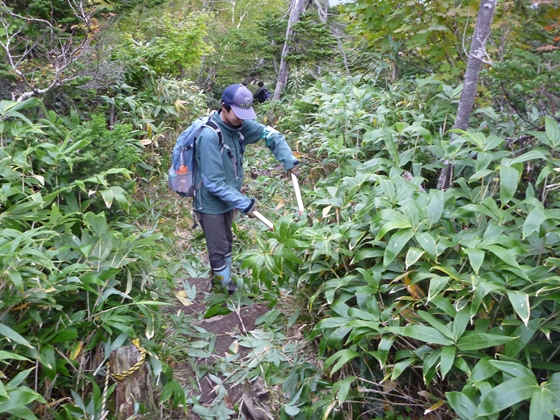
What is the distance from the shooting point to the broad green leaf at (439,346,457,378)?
2.17 metres

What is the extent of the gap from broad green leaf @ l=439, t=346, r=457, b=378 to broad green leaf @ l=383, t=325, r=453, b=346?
0.09 ft

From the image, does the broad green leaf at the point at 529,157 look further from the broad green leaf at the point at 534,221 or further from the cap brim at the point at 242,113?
the cap brim at the point at 242,113

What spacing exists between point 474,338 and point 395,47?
16.0ft

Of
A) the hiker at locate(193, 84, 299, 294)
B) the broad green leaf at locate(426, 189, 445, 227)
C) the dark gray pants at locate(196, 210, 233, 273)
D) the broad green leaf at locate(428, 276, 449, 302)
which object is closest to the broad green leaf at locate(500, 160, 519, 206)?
the broad green leaf at locate(426, 189, 445, 227)

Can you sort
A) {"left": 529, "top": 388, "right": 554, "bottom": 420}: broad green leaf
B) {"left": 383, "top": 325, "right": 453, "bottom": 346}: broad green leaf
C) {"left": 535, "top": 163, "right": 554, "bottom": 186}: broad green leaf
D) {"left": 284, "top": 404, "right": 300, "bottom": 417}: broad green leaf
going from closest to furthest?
{"left": 529, "top": 388, "right": 554, "bottom": 420}: broad green leaf < {"left": 383, "top": 325, "right": 453, "bottom": 346}: broad green leaf < {"left": 535, "top": 163, "right": 554, "bottom": 186}: broad green leaf < {"left": 284, "top": 404, "right": 300, "bottom": 417}: broad green leaf

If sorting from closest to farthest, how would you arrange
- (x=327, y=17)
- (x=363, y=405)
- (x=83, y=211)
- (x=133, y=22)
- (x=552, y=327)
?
(x=552, y=327) < (x=363, y=405) < (x=83, y=211) < (x=133, y=22) < (x=327, y=17)

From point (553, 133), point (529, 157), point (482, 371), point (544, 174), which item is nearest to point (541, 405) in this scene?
point (482, 371)

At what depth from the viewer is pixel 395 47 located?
6.10m

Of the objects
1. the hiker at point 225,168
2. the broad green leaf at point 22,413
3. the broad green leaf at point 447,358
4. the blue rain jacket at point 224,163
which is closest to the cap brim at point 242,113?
the hiker at point 225,168

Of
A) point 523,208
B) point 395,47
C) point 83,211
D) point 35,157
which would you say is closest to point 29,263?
point 83,211

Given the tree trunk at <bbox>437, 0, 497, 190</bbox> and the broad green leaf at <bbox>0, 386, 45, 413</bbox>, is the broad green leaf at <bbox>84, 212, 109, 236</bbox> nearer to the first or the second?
the broad green leaf at <bbox>0, 386, 45, 413</bbox>

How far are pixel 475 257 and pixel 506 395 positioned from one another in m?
0.75

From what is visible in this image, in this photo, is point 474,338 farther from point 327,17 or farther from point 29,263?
point 327,17

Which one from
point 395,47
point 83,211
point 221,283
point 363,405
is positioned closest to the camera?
point 363,405
